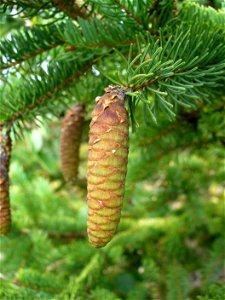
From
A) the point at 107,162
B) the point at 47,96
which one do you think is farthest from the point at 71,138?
the point at 107,162

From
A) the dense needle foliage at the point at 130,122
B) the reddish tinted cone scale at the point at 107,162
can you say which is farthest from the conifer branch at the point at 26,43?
the reddish tinted cone scale at the point at 107,162

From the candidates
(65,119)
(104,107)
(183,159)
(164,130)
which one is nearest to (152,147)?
(164,130)

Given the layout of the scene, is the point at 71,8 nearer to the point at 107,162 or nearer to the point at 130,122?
the point at 130,122

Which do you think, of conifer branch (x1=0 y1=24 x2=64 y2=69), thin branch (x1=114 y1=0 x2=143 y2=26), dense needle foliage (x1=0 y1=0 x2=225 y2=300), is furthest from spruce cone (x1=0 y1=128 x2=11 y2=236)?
thin branch (x1=114 y1=0 x2=143 y2=26)

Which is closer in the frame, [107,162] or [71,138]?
[107,162]

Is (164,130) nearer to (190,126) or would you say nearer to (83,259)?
(190,126)

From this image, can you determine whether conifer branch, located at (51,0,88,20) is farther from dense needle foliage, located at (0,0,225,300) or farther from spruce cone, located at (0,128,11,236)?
spruce cone, located at (0,128,11,236)
